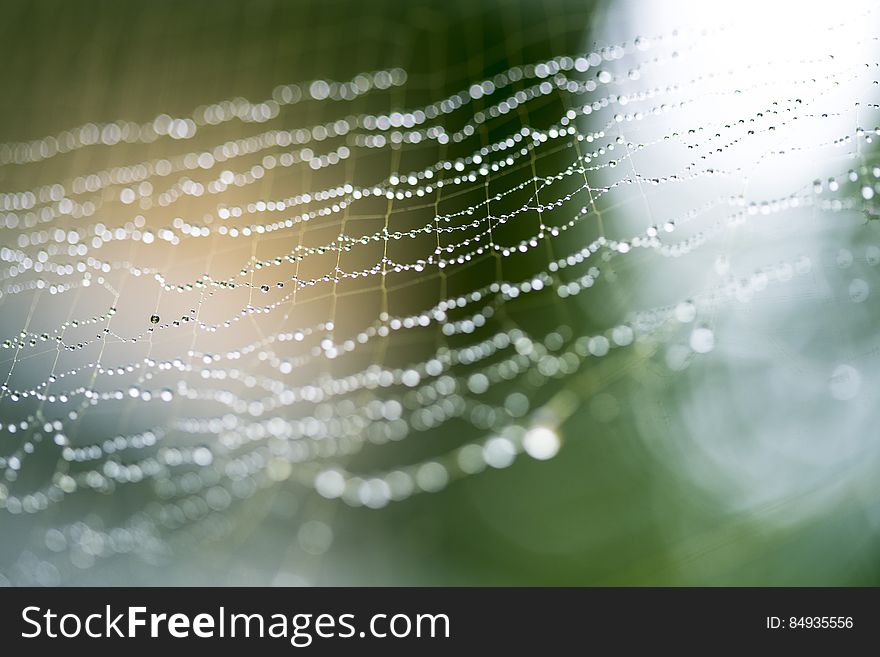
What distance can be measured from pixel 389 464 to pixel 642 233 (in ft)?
1.12

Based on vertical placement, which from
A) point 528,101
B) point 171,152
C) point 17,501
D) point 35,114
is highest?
point 35,114

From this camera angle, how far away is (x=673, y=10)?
64 centimetres

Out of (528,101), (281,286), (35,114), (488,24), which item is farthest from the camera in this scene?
(35,114)

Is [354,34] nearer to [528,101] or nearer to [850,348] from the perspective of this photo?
[528,101]

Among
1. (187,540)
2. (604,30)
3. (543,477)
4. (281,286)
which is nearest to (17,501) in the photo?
(187,540)

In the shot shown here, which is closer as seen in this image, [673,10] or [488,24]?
[673,10]

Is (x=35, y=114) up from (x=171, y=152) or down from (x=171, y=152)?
up

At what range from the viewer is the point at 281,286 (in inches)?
22.1

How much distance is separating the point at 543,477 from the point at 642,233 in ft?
0.85

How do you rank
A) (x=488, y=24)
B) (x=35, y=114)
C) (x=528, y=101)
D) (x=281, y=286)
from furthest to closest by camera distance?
1. (x=35, y=114)
2. (x=488, y=24)
3. (x=528, y=101)
4. (x=281, y=286)

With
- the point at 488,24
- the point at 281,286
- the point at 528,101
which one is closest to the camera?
the point at 281,286

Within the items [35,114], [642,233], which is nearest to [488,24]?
[642,233]

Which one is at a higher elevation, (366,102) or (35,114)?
(35,114)

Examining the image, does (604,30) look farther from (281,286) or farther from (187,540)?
(187,540)
